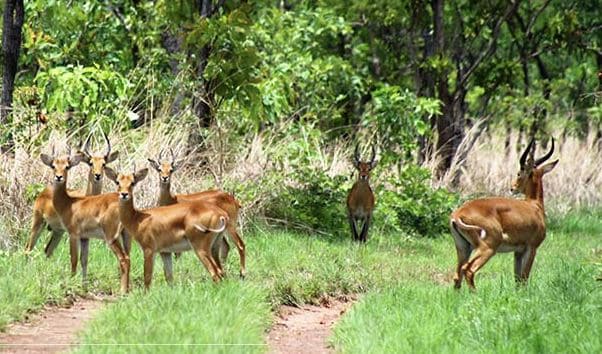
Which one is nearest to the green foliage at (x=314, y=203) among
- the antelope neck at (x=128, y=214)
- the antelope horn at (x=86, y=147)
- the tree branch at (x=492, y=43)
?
the antelope horn at (x=86, y=147)

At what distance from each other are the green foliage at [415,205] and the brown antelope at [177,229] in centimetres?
692

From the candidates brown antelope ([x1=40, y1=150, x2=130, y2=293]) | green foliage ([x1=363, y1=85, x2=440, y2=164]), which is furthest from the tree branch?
brown antelope ([x1=40, y1=150, x2=130, y2=293])

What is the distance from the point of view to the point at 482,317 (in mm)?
9703

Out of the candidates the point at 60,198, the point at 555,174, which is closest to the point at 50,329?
the point at 60,198

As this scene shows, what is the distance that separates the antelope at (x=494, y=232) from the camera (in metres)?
12.2

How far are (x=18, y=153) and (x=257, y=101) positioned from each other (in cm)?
388

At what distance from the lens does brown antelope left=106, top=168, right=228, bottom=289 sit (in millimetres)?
11461

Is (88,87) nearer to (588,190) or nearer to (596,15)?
(588,190)

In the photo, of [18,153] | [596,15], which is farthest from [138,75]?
[596,15]

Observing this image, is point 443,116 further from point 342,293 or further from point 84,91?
point 342,293

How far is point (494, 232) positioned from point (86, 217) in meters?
4.02

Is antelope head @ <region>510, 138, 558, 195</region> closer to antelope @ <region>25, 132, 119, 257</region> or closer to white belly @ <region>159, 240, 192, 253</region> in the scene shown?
white belly @ <region>159, 240, 192, 253</region>

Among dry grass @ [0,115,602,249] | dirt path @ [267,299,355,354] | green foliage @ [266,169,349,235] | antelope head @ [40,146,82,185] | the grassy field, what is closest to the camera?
the grassy field

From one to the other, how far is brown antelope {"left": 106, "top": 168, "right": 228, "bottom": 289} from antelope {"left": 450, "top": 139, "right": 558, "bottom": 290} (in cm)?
239
